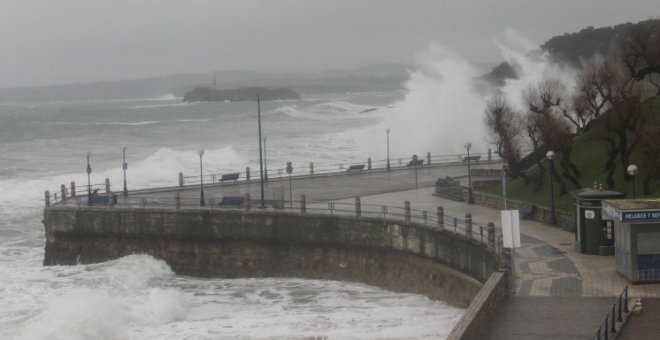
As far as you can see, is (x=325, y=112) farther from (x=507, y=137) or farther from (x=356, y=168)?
(x=507, y=137)

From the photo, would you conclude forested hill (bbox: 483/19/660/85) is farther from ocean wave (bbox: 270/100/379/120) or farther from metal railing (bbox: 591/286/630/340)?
metal railing (bbox: 591/286/630/340)

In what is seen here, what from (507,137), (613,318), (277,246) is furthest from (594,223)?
(507,137)

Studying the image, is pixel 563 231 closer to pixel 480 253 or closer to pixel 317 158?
pixel 480 253

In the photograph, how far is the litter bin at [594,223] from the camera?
76.4 ft

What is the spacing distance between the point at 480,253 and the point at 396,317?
99.5 inches

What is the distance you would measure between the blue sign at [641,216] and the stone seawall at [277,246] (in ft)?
15.0

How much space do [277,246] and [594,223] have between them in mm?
10558

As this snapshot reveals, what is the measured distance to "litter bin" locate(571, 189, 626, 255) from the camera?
23.3 m

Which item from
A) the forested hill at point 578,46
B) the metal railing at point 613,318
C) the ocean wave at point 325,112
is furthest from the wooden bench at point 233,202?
the ocean wave at point 325,112

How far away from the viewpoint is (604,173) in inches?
1220

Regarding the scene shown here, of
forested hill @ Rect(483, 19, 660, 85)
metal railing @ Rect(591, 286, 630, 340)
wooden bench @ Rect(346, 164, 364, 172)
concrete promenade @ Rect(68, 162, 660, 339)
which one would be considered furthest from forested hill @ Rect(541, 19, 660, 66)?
metal railing @ Rect(591, 286, 630, 340)

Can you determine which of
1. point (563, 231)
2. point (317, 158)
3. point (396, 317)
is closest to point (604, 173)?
point (563, 231)

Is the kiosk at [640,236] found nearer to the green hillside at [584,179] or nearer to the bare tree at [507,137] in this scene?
the green hillside at [584,179]

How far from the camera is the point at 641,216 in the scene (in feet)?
65.5
